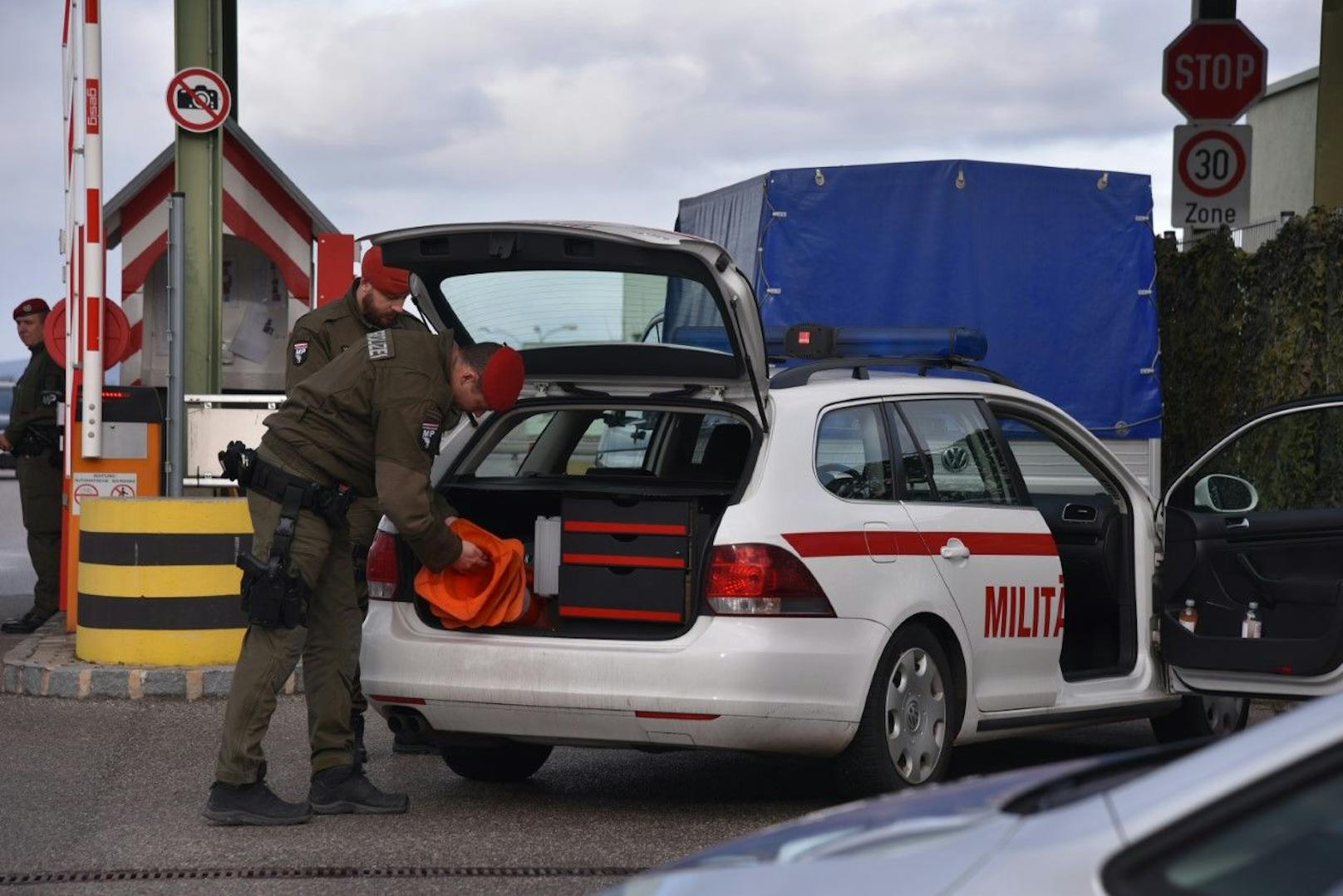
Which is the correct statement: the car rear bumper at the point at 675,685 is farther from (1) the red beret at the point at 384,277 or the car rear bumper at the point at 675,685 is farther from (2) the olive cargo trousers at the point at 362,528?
(1) the red beret at the point at 384,277

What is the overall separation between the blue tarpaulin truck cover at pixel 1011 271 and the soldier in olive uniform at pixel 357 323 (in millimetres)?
6177

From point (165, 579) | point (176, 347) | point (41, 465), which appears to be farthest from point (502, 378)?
point (41, 465)

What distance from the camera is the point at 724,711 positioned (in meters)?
6.30

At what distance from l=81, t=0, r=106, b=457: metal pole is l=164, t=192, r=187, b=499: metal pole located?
37cm

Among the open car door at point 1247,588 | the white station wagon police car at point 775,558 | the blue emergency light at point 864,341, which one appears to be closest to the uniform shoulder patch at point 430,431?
the white station wagon police car at point 775,558

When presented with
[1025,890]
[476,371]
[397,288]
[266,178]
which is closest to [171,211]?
[266,178]

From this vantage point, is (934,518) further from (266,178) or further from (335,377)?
(266,178)

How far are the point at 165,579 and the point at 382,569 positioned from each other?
3.11 metres

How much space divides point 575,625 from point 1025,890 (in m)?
4.40

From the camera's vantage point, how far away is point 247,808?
6.66m

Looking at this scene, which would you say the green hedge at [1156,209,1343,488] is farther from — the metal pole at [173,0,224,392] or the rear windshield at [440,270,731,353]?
the metal pole at [173,0,224,392]

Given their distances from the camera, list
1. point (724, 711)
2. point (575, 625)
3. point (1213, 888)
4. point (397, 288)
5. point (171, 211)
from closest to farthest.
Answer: point (1213, 888)
point (724, 711)
point (575, 625)
point (397, 288)
point (171, 211)

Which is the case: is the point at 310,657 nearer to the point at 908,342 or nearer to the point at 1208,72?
the point at 908,342

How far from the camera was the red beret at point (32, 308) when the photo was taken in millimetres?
12805
